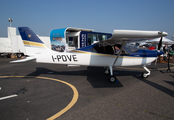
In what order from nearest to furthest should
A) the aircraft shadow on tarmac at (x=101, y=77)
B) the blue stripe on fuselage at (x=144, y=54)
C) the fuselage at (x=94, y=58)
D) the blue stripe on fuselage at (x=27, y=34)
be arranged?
1. the aircraft shadow on tarmac at (x=101, y=77)
2. the blue stripe on fuselage at (x=27, y=34)
3. the fuselage at (x=94, y=58)
4. the blue stripe on fuselage at (x=144, y=54)

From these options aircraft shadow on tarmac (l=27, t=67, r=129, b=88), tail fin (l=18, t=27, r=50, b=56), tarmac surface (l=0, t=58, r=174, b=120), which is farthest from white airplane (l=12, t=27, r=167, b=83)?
tarmac surface (l=0, t=58, r=174, b=120)

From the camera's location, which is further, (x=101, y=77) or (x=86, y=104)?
(x=101, y=77)

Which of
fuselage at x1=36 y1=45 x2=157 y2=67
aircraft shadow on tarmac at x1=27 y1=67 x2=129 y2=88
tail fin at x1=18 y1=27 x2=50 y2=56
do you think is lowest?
aircraft shadow on tarmac at x1=27 y1=67 x2=129 y2=88

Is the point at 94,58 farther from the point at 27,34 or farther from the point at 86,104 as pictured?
the point at 27,34

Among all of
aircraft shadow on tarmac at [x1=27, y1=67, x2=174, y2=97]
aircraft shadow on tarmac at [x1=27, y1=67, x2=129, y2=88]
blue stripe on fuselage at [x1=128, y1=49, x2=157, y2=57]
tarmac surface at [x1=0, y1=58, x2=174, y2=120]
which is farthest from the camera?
blue stripe on fuselage at [x1=128, y1=49, x2=157, y2=57]

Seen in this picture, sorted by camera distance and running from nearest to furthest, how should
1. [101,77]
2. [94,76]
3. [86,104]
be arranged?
[86,104] → [101,77] → [94,76]

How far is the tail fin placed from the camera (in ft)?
19.6

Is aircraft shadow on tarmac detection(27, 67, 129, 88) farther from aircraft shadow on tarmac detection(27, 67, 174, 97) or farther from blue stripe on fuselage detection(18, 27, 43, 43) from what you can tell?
blue stripe on fuselage detection(18, 27, 43, 43)

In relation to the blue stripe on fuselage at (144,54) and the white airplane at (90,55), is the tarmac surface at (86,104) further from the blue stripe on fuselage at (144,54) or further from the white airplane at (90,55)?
the blue stripe on fuselage at (144,54)

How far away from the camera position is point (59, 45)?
1608cm

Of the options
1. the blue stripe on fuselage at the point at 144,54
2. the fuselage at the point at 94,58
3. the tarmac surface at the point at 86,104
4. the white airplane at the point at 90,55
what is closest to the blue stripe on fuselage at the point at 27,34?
the white airplane at the point at 90,55

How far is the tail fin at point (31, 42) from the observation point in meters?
5.96

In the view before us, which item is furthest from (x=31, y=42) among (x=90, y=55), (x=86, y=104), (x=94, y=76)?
(x=86, y=104)

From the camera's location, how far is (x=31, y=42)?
6.12 meters
